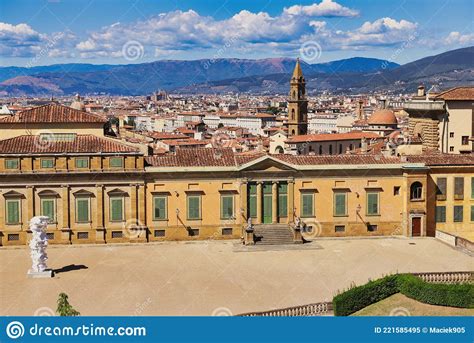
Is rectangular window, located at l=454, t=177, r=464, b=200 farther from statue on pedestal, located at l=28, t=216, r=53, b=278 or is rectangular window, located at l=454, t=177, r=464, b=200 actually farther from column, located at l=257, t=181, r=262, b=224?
statue on pedestal, located at l=28, t=216, r=53, b=278

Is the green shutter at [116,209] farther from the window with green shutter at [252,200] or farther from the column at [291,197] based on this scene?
the column at [291,197]

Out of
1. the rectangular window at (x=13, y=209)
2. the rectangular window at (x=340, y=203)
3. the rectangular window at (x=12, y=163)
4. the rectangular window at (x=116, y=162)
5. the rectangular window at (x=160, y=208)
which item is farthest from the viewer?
the rectangular window at (x=340, y=203)

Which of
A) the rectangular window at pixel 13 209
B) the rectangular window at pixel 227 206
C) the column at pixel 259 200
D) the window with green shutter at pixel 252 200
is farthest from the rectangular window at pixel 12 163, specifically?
the column at pixel 259 200

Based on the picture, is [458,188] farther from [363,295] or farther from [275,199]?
[363,295]

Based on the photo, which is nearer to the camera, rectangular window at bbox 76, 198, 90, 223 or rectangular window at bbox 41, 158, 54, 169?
rectangular window at bbox 41, 158, 54, 169

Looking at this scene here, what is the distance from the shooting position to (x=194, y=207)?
38812 millimetres

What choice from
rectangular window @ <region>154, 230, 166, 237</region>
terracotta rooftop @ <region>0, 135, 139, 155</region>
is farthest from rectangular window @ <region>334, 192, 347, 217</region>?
terracotta rooftop @ <region>0, 135, 139, 155</region>

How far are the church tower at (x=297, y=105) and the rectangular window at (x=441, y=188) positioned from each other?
171 feet

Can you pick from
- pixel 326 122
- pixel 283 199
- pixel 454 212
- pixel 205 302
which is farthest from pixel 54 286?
pixel 326 122

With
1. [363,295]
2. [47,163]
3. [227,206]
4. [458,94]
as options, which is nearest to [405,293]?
[363,295]

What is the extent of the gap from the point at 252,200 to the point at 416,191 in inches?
346

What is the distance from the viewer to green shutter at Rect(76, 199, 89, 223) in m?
38.1

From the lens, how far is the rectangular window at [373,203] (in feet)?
131

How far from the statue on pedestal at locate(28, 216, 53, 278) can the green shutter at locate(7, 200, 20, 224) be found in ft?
20.9
